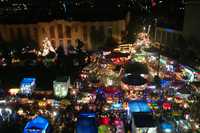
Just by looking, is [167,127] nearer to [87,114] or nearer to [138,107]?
[138,107]

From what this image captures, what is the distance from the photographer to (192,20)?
33938mm

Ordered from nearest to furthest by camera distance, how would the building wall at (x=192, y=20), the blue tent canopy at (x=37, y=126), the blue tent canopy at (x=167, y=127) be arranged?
the blue tent canopy at (x=37, y=126) < the blue tent canopy at (x=167, y=127) < the building wall at (x=192, y=20)

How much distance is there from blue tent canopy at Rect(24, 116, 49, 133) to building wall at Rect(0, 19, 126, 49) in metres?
21.8

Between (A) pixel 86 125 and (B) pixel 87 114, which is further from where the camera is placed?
(B) pixel 87 114

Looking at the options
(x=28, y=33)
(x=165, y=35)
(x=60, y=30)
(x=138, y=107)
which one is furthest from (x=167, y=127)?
(x=28, y=33)

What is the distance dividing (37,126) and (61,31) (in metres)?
22.9

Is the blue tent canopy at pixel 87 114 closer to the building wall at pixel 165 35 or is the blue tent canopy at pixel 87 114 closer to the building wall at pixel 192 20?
the building wall at pixel 192 20

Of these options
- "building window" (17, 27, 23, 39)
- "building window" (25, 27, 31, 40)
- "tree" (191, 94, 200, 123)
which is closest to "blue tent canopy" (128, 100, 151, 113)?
"tree" (191, 94, 200, 123)

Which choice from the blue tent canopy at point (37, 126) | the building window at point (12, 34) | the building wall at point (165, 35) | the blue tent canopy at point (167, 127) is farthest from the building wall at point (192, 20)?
the building window at point (12, 34)

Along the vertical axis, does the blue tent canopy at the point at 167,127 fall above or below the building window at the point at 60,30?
below

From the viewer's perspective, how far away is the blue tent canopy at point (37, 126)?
1973 cm

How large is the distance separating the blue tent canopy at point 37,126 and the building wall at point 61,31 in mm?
21849

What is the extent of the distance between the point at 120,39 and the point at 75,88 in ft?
54.2

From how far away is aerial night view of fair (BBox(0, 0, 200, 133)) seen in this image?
71.7 ft
